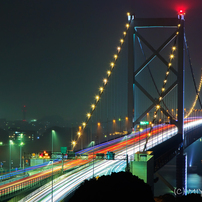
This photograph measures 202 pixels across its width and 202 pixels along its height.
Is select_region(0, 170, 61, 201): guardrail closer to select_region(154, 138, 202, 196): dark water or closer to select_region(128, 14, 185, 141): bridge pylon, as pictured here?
select_region(128, 14, 185, 141): bridge pylon

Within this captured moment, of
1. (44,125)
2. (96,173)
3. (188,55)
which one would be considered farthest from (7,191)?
(44,125)

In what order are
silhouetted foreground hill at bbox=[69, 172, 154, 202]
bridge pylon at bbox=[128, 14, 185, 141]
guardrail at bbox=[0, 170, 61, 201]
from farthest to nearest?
bridge pylon at bbox=[128, 14, 185, 141], guardrail at bbox=[0, 170, 61, 201], silhouetted foreground hill at bbox=[69, 172, 154, 202]

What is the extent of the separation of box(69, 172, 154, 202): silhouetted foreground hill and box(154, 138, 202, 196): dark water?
27.6 m

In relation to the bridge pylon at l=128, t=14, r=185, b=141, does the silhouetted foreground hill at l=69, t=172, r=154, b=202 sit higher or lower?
lower

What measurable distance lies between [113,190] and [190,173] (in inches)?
2063

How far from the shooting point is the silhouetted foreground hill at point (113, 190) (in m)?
13.4

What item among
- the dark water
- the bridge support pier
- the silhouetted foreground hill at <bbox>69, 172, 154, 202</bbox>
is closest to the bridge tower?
the bridge support pier

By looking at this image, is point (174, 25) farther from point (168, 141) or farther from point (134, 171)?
point (134, 171)

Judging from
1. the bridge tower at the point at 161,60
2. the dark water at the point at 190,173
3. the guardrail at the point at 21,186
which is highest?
the bridge tower at the point at 161,60

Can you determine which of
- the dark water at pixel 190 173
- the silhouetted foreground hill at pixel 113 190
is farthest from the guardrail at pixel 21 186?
the dark water at pixel 190 173

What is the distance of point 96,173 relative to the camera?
18.8m

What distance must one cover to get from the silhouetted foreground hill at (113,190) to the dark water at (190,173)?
90.6 ft

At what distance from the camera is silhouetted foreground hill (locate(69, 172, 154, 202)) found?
1335 cm

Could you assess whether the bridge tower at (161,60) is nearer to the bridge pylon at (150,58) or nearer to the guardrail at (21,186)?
the bridge pylon at (150,58)
